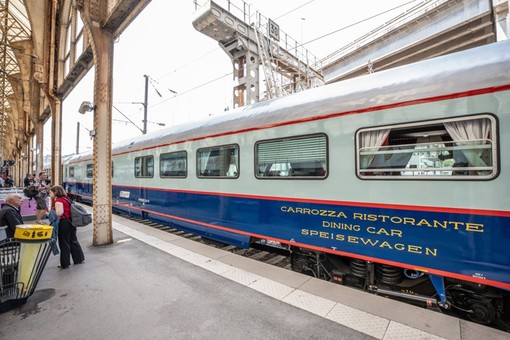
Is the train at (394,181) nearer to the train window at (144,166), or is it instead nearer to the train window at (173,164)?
the train window at (173,164)

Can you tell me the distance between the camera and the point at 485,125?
271 centimetres

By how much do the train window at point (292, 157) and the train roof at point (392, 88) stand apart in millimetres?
357

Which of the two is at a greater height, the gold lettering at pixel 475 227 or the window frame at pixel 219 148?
the window frame at pixel 219 148

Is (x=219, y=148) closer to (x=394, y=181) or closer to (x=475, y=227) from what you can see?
(x=394, y=181)

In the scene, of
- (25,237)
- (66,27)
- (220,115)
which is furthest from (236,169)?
(66,27)

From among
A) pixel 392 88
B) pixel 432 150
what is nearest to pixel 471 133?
pixel 432 150

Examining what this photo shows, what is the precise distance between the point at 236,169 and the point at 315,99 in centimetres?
208

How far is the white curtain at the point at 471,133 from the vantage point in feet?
8.93

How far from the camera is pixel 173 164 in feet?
23.3

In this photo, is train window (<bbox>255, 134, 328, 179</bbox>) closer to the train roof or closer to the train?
the train

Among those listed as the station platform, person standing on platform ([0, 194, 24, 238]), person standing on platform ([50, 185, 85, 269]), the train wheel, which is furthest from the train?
person standing on platform ([0, 194, 24, 238])

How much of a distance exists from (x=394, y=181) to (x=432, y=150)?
0.55 meters

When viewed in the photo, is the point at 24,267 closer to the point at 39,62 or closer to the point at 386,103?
the point at 386,103

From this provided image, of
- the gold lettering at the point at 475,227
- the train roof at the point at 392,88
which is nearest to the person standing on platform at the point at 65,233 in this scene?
the train roof at the point at 392,88
